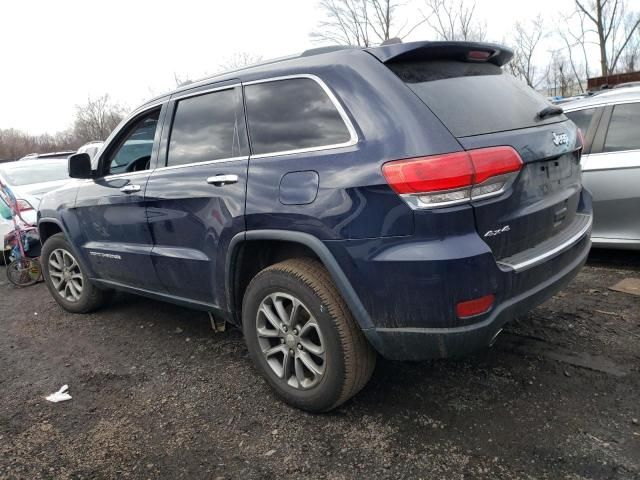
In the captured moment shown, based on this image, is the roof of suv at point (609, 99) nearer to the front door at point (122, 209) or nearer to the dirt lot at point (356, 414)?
the dirt lot at point (356, 414)

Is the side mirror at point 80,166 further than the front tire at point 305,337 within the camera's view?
Yes

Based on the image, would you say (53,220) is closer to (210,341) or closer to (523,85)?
(210,341)

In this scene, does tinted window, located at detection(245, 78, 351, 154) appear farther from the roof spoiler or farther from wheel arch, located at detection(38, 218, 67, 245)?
wheel arch, located at detection(38, 218, 67, 245)

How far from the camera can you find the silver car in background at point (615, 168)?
14.1 feet

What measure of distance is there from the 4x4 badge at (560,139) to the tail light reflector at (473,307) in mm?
976

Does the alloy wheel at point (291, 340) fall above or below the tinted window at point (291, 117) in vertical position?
below

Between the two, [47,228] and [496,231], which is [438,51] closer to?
[496,231]

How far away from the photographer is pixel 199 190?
3016 millimetres

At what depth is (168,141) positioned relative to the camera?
3.44 meters

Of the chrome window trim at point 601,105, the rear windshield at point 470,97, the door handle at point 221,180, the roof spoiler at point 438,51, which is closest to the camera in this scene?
the rear windshield at point 470,97

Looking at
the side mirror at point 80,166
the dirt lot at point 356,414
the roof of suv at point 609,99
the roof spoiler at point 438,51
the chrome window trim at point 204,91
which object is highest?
the chrome window trim at point 204,91

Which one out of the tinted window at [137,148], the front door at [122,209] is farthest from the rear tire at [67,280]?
the tinted window at [137,148]

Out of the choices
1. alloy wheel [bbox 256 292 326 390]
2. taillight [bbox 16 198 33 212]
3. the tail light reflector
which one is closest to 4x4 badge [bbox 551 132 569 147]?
the tail light reflector

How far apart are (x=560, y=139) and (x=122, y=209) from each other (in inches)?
116
